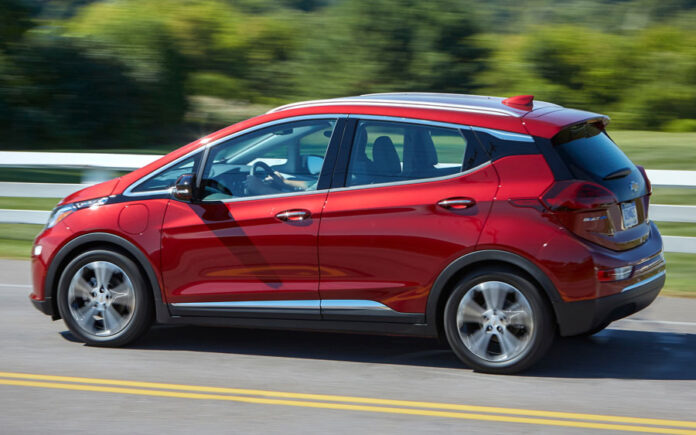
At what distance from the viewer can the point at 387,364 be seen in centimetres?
634

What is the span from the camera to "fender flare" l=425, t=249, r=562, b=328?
229 inches

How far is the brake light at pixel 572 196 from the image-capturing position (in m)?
5.70

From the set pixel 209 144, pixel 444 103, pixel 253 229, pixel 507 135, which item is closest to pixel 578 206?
pixel 507 135

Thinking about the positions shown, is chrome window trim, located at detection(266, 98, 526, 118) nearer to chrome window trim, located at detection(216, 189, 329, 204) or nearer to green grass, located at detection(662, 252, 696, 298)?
chrome window trim, located at detection(216, 189, 329, 204)

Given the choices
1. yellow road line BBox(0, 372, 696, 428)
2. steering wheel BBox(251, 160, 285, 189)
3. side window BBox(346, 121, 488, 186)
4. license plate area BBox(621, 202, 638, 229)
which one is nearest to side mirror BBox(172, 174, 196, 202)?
steering wheel BBox(251, 160, 285, 189)

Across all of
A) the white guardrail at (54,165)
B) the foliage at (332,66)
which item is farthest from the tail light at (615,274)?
the foliage at (332,66)

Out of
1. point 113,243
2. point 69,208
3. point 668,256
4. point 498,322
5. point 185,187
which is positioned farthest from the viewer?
point 668,256

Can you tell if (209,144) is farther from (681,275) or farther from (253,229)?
(681,275)

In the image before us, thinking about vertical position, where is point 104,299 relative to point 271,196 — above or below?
below

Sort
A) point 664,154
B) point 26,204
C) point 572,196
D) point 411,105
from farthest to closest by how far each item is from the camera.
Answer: point 664,154 → point 26,204 → point 411,105 → point 572,196

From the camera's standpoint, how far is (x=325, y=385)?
584 centimetres

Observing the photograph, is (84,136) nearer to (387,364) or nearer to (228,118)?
(228,118)

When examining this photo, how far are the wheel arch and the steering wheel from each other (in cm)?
121

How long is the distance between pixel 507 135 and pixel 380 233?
3.20 feet
